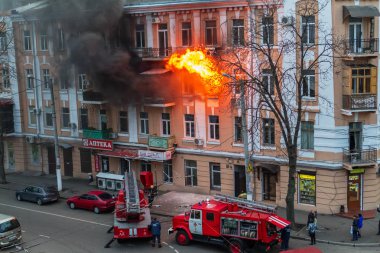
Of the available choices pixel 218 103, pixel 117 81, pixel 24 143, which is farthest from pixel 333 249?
pixel 24 143

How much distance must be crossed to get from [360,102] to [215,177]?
1066cm

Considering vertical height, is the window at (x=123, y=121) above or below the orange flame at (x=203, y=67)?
below

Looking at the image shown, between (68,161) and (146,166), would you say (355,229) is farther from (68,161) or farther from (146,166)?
(68,161)

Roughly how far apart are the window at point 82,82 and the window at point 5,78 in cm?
741

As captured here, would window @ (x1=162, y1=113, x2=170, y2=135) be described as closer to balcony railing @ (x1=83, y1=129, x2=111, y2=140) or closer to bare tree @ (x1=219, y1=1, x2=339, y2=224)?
balcony railing @ (x1=83, y1=129, x2=111, y2=140)

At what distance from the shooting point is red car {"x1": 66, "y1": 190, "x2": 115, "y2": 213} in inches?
1277

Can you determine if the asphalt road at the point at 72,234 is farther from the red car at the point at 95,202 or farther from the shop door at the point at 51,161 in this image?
the shop door at the point at 51,161

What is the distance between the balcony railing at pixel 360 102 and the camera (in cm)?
2995

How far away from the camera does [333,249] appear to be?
25828 millimetres

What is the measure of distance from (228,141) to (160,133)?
18.0ft

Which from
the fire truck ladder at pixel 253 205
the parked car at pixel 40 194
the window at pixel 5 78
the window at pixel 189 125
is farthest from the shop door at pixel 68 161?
the fire truck ladder at pixel 253 205

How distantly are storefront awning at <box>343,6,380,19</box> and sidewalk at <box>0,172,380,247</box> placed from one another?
1134 centimetres

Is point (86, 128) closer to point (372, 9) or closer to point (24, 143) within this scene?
point (24, 143)

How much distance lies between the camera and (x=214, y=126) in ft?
114
